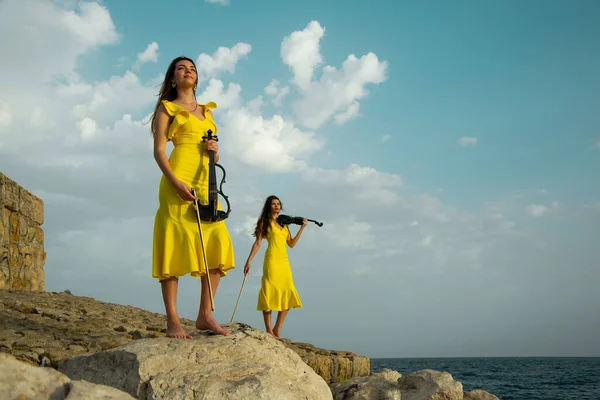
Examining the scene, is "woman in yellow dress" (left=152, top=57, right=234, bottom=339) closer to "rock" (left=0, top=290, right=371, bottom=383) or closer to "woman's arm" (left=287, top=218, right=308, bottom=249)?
"rock" (left=0, top=290, right=371, bottom=383)

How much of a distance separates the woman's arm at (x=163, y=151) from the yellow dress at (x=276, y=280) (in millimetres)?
4719

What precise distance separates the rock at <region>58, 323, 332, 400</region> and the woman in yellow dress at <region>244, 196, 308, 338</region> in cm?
459

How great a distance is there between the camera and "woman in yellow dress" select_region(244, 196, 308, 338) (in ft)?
30.0

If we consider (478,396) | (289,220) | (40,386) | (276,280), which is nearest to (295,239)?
(289,220)

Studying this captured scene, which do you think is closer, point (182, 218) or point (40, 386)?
point (40, 386)

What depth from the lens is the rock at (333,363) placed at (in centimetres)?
708

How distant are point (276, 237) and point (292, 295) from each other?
99 cm

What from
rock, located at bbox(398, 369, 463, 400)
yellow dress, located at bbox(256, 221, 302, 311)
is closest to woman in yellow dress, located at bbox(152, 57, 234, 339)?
rock, located at bbox(398, 369, 463, 400)

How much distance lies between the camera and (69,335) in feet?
19.9

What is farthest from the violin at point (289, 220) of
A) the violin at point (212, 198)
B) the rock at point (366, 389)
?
the violin at point (212, 198)

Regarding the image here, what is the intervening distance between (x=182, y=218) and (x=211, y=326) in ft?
3.02

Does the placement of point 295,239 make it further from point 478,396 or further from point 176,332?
point 176,332

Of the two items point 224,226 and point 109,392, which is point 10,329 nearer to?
point 224,226

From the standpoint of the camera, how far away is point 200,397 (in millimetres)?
3541
